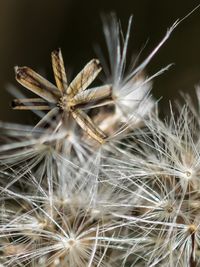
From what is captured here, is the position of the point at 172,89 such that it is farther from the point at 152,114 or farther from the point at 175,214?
the point at 175,214

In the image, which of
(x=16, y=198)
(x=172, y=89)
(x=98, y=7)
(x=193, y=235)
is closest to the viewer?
(x=193, y=235)

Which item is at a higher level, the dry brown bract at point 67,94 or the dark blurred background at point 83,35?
the dark blurred background at point 83,35

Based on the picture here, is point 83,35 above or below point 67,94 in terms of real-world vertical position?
above

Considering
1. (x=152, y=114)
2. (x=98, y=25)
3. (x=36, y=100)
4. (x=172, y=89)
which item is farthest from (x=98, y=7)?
(x=36, y=100)

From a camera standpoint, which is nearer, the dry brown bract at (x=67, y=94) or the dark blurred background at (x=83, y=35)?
the dry brown bract at (x=67, y=94)
